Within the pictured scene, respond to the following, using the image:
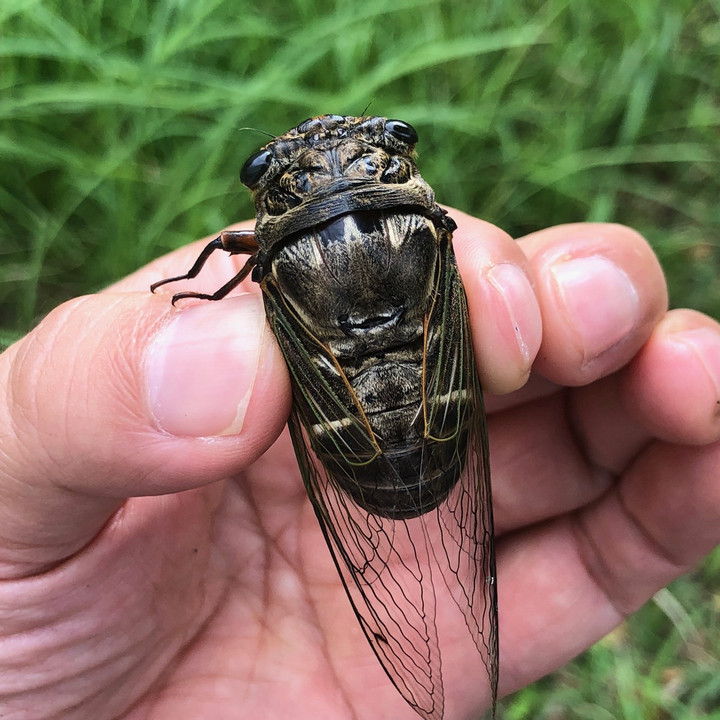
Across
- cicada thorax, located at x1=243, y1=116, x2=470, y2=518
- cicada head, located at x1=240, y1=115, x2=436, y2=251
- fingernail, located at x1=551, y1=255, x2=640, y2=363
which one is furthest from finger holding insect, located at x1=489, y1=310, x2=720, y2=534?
cicada head, located at x1=240, y1=115, x2=436, y2=251

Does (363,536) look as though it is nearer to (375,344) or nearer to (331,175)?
(375,344)

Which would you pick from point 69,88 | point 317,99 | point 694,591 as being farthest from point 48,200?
point 694,591

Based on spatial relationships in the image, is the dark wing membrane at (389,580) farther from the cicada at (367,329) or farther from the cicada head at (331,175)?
the cicada head at (331,175)

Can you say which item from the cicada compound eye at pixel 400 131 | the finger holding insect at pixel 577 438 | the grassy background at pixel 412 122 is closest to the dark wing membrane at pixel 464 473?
the cicada compound eye at pixel 400 131

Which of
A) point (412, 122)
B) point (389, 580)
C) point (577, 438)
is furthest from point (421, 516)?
point (412, 122)

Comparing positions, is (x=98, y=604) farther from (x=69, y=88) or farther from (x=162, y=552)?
(x=69, y=88)

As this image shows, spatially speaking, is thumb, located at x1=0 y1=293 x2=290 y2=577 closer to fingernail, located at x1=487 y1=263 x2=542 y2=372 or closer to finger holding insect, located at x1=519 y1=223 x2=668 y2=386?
fingernail, located at x1=487 y1=263 x2=542 y2=372
